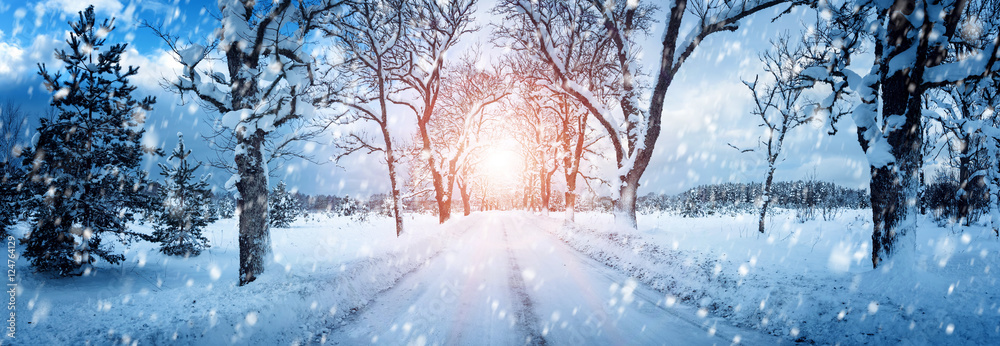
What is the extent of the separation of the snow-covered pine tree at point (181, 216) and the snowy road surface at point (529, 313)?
43.3 ft

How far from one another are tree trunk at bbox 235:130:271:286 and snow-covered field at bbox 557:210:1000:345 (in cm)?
721

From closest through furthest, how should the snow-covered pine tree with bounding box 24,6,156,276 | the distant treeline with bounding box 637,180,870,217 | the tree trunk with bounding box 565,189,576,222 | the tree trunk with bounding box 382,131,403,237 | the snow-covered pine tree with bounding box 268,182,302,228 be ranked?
the snow-covered pine tree with bounding box 24,6,156,276
the tree trunk with bounding box 382,131,403,237
the tree trunk with bounding box 565,189,576,222
the distant treeline with bounding box 637,180,870,217
the snow-covered pine tree with bounding box 268,182,302,228

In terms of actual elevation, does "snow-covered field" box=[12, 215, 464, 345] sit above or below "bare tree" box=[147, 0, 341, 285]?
below

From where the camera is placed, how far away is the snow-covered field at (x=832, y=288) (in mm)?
3369

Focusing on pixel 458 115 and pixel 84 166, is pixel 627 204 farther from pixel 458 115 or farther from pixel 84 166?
pixel 84 166

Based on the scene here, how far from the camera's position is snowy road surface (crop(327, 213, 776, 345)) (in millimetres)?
3830

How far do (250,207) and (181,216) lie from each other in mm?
11587

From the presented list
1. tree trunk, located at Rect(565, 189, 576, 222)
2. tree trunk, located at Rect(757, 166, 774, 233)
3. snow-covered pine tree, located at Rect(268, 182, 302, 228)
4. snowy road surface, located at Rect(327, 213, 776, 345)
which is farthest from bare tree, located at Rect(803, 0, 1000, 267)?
snow-covered pine tree, located at Rect(268, 182, 302, 228)

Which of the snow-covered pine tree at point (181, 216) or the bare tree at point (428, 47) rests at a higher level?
the bare tree at point (428, 47)

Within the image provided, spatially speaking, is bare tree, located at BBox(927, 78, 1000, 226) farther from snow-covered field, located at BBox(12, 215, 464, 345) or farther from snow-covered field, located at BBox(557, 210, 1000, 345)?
snow-covered field, located at BBox(12, 215, 464, 345)

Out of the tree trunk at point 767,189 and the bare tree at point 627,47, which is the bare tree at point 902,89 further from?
the tree trunk at point 767,189

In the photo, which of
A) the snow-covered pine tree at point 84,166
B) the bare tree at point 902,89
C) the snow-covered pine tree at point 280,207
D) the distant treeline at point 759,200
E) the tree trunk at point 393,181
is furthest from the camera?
the snow-covered pine tree at point 280,207

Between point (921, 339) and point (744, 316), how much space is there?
142 centimetres

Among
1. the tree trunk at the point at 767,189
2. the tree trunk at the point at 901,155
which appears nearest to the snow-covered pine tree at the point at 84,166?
the tree trunk at the point at 901,155
